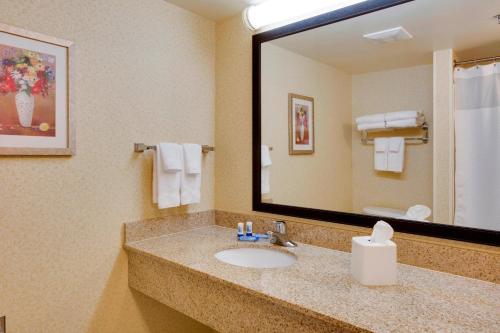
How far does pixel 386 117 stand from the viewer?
4.33 ft

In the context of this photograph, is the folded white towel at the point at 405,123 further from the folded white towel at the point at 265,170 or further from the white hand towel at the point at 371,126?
the folded white towel at the point at 265,170

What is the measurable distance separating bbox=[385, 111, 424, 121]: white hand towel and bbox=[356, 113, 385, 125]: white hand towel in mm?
22

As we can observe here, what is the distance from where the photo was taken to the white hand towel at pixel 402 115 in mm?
1244

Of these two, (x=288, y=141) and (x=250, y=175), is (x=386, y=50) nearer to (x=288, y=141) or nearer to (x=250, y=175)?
(x=288, y=141)

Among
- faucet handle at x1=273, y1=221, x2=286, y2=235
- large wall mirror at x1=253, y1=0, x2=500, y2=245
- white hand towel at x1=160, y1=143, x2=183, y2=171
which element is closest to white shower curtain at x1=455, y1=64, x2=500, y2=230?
large wall mirror at x1=253, y1=0, x2=500, y2=245

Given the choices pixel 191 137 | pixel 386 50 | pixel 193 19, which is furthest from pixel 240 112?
pixel 386 50

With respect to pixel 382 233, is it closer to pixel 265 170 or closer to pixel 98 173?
pixel 265 170

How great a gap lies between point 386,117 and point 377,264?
602 mm

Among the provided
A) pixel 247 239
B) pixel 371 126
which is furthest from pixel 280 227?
pixel 371 126

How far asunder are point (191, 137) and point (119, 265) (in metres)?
0.76

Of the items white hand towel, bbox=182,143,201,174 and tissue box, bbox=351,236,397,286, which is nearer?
tissue box, bbox=351,236,397,286

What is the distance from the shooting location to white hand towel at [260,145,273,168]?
1738 millimetres

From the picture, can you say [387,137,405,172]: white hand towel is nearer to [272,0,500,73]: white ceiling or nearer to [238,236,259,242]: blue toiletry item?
[272,0,500,73]: white ceiling

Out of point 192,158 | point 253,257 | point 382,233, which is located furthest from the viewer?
point 192,158
